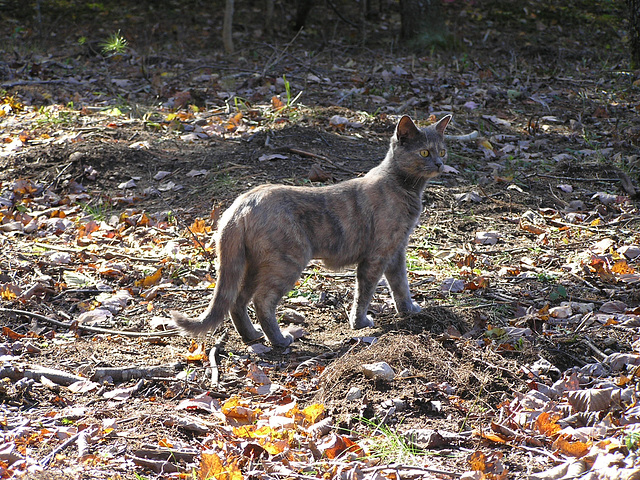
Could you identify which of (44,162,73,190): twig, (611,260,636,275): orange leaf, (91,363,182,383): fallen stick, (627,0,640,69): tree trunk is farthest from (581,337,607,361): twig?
(627,0,640,69): tree trunk

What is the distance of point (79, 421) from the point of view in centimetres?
298

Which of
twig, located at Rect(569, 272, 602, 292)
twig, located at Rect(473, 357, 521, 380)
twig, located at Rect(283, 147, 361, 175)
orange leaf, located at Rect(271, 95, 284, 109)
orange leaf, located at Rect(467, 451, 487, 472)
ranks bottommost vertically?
twig, located at Rect(569, 272, 602, 292)

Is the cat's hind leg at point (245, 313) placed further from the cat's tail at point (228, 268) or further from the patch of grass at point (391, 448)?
the patch of grass at point (391, 448)

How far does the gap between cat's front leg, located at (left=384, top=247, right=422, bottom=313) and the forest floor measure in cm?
20

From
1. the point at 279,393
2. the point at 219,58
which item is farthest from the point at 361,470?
the point at 219,58

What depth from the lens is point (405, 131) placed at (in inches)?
187

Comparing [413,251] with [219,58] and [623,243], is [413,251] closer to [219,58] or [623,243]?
[623,243]

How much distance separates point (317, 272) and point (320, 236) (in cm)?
99

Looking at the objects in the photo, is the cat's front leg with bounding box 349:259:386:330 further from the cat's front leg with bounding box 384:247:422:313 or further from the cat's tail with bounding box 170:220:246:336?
the cat's tail with bounding box 170:220:246:336

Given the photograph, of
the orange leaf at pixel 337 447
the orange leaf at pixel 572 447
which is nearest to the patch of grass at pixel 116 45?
the orange leaf at pixel 337 447

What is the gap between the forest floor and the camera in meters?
2.84

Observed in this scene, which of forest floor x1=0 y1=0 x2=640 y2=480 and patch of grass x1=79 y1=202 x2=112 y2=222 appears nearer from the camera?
forest floor x1=0 y1=0 x2=640 y2=480

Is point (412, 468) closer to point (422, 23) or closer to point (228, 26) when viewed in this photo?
point (228, 26)

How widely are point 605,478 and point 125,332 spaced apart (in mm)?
2996
